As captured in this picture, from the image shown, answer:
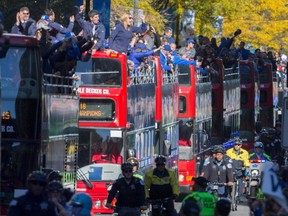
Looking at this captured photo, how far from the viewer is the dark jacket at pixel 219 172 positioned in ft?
101

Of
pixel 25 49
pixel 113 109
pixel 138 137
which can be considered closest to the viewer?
pixel 25 49

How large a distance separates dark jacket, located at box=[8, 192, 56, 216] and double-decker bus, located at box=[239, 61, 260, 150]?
111ft

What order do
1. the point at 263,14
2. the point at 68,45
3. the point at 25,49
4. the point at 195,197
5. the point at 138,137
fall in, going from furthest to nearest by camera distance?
the point at 263,14
the point at 138,137
the point at 68,45
the point at 25,49
the point at 195,197

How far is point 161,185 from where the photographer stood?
24094 mm

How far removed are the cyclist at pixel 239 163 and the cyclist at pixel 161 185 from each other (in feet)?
31.3

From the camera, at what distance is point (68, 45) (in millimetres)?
22781

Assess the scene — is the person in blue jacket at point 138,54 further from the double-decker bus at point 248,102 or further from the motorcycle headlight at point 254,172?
the double-decker bus at point 248,102

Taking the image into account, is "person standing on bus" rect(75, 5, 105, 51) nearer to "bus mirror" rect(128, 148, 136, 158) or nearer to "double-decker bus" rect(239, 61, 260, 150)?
"bus mirror" rect(128, 148, 136, 158)

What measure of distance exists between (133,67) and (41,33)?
5769mm

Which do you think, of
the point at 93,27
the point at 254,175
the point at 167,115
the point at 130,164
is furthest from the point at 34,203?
the point at 254,175

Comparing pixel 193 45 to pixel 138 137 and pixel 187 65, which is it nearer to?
pixel 187 65

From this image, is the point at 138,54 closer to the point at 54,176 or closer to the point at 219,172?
the point at 219,172

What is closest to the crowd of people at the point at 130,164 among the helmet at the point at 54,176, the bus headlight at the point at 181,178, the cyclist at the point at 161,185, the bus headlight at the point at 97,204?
the cyclist at the point at 161,185

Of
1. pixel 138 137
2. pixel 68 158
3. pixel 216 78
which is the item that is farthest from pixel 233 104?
pixel 68 158
